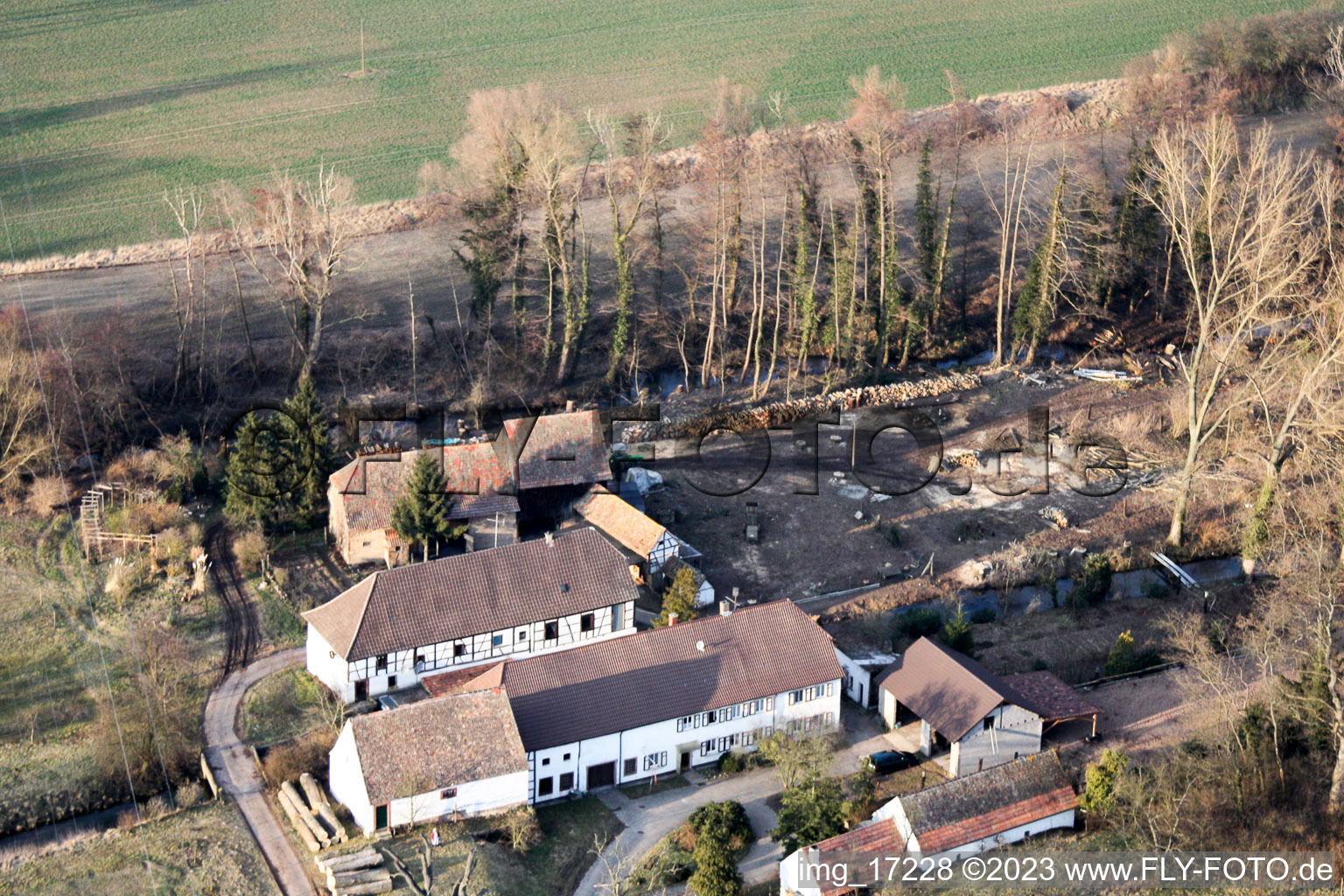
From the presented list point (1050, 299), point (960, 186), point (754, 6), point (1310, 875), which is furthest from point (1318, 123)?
point (1310, 875)

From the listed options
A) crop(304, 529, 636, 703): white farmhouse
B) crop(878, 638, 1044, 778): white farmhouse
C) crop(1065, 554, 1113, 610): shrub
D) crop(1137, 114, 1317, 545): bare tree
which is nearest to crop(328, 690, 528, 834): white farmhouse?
crop(304, 529, 636, 703): white farmhouse

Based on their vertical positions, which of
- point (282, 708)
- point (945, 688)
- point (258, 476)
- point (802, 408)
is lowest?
point (282, 708)

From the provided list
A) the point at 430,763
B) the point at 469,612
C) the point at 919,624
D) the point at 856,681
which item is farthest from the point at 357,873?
the point at 919,624

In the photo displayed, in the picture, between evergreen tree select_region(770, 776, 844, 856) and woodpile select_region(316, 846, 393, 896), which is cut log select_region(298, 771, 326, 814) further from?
evergreen tree select_region(770, 776, 844, 856)

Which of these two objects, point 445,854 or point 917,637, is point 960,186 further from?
point 445,854

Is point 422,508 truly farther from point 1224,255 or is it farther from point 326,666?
point 1224,255
